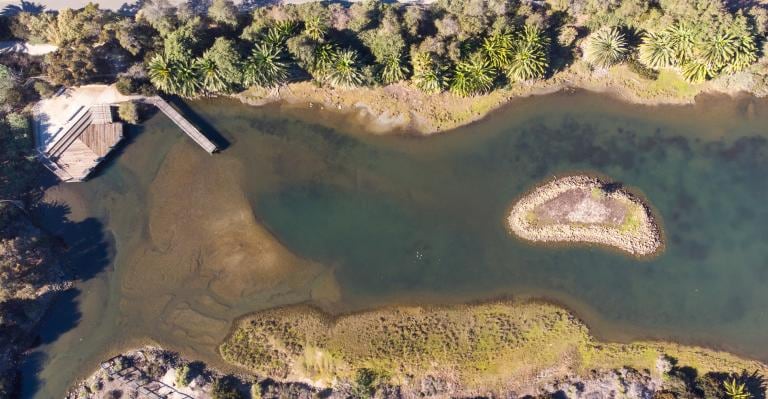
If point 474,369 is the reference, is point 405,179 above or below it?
above

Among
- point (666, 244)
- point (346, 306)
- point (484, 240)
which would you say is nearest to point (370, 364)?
point (346, 306)

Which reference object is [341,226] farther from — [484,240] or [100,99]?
[100,99]

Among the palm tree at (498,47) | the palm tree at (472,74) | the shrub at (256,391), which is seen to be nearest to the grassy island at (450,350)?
the shrub at (256,391)

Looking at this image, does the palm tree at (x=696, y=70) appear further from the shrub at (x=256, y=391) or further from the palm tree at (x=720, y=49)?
the shrub at (x=256, y=391)

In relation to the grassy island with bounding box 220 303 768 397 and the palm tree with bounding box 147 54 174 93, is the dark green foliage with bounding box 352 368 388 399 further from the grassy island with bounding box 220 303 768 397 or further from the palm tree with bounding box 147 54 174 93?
the palm tree with bounding box 147 54 174 93

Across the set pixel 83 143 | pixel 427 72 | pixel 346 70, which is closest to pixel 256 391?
pixel 83 143

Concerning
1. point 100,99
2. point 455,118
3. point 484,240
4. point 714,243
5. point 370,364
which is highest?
point 714,243
